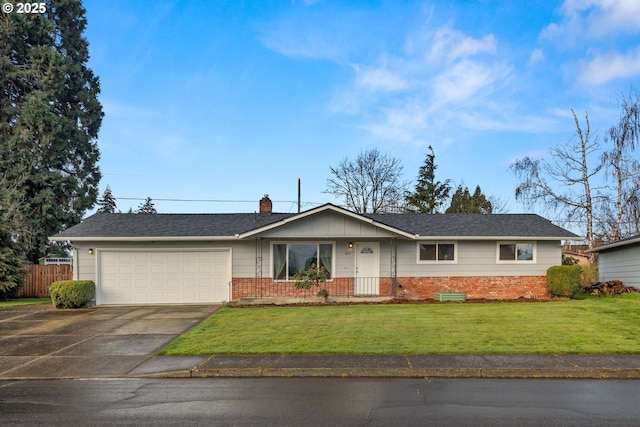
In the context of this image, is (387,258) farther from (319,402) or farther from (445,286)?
(319,402)

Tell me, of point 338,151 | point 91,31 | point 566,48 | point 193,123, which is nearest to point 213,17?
point 193,123

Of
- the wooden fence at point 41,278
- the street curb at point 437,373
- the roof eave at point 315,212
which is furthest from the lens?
the wooden fence at point 41,278

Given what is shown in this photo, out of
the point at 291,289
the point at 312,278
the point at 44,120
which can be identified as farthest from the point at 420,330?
the point at 44,120

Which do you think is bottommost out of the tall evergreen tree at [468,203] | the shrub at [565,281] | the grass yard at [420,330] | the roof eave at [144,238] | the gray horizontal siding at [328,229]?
the grass yard at [420,330]

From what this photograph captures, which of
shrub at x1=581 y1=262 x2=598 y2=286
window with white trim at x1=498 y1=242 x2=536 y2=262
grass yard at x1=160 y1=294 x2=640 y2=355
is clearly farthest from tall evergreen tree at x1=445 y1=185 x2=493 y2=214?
grass yard at x1=160 y1=294 x2=640 y2=355

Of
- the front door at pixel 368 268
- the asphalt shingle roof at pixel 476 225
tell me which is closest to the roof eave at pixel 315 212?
the front door at pixel 368 268

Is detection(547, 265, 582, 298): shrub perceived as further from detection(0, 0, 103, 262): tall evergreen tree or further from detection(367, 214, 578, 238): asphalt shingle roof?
detection(0, 0, 103, 262): tall evergreen tree

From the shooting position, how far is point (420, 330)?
10.6 m

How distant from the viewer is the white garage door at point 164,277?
17.6 metres

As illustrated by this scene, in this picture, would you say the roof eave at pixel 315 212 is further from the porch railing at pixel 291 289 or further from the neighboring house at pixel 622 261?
the neighboring house at pixel 622 261

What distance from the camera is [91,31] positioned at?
32781 mm

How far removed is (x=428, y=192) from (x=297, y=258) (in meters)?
28.1

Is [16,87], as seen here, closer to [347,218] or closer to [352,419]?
[347,218]

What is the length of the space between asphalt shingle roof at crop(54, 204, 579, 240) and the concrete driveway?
305cm
